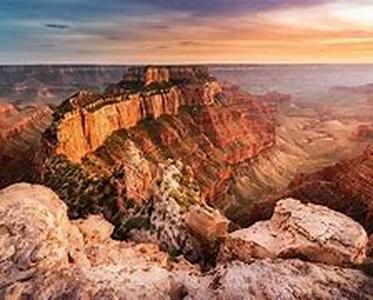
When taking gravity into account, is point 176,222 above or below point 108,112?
above

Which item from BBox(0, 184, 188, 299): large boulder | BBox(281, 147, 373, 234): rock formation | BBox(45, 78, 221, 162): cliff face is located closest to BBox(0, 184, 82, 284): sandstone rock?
BBox(0, 184, 188, 299): large boulder

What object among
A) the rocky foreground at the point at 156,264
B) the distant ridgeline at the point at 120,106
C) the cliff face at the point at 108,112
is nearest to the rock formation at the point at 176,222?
the rocky foreground at the point at 156,264

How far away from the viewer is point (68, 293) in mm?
30875

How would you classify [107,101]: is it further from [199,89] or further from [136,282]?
[136,282]

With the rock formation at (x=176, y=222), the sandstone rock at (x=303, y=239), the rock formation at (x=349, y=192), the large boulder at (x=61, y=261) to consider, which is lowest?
the rock formation at (x=349, y=192)

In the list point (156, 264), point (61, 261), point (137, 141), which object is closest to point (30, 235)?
point (61, 261)

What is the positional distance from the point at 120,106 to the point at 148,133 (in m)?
13.9

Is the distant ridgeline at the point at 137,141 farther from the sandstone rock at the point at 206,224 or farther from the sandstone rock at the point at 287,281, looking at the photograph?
the sandstone rock at the point at 287,281

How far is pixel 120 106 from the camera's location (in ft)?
455

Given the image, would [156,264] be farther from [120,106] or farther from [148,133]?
[148,133]

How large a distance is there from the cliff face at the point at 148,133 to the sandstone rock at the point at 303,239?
70.1ft

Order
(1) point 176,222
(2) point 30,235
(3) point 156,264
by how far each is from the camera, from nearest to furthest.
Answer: (2) point 30,235
(3) point 156,264
(1) point 176,222

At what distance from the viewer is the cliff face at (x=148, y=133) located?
92.9m

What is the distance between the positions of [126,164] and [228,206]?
66196 mm
